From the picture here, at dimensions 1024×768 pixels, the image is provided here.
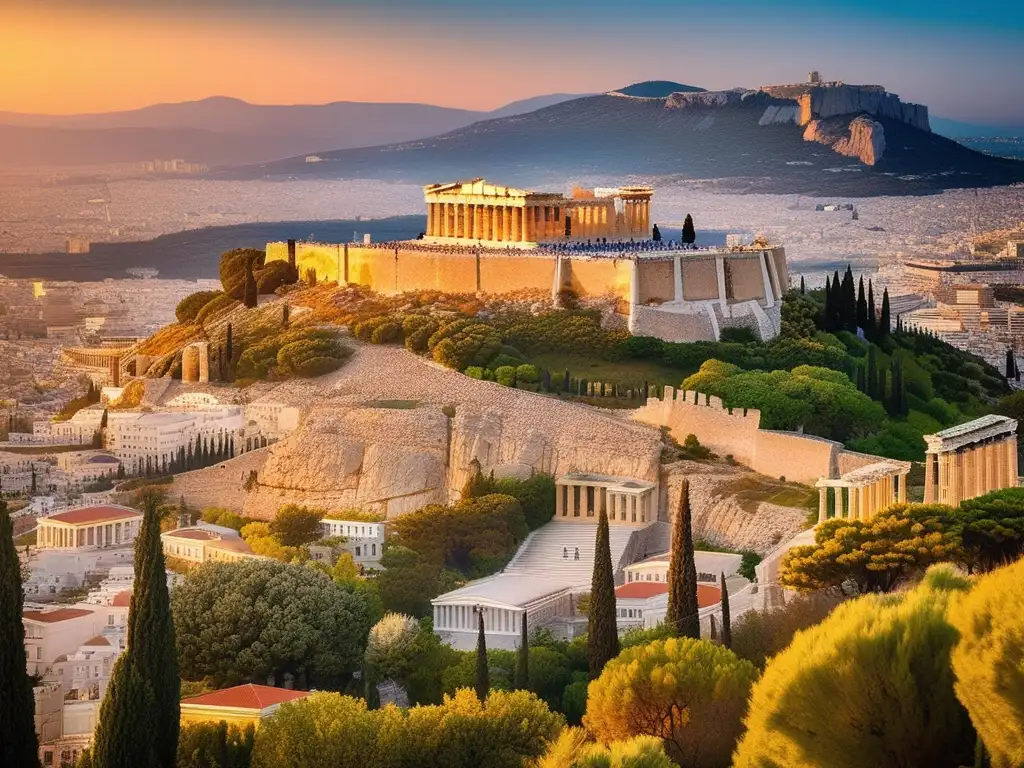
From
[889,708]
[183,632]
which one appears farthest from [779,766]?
[183,632]

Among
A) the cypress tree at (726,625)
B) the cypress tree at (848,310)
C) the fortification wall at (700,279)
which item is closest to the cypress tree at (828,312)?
the cypress tree at (848,310)

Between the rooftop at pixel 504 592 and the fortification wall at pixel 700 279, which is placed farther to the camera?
the fortification wall at pixel 700 279

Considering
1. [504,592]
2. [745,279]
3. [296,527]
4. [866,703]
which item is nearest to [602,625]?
[504,592]

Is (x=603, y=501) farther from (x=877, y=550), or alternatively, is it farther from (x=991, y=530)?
(x=991, y=530)

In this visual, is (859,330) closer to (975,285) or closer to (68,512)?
(68,512)

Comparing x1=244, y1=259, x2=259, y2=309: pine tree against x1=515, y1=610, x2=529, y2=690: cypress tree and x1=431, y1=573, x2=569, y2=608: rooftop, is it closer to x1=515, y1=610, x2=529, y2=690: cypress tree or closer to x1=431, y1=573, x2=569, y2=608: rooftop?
x1=431, y1=573, x2=569, y2=608: rooftop

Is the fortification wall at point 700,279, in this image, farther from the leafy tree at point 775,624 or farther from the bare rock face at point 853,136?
the bare rock face at point 853,136
